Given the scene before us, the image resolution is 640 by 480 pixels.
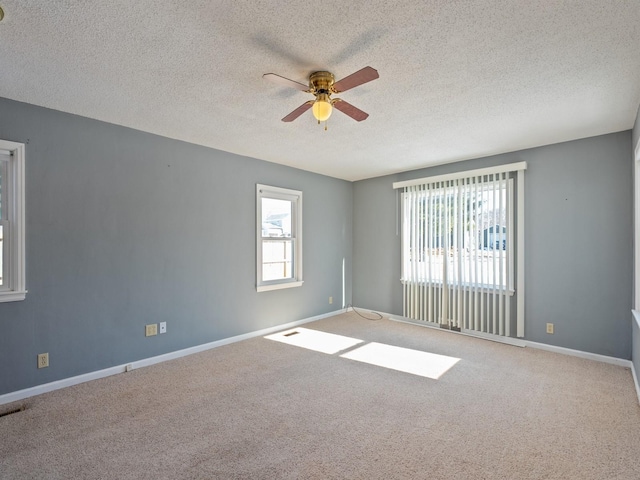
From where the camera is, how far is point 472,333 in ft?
15.0

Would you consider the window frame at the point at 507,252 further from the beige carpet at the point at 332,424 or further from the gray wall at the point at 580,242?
the beige carpet at the point at 332,424

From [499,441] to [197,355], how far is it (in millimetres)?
3068

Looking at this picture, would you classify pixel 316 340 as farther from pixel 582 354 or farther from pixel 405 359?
pixel 582 354

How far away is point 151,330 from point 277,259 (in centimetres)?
195

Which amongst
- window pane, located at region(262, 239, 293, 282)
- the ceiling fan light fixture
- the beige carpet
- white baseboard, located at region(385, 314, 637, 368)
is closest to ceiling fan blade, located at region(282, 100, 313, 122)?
the ceiling fan light fixture

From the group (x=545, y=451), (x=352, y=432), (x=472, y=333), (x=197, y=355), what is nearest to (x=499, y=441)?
(x=545, y=451)

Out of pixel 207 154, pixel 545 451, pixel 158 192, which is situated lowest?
pixel 545 451

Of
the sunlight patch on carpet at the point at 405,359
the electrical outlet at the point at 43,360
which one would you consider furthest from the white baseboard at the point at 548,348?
the electrical outlet at the point at 43,360

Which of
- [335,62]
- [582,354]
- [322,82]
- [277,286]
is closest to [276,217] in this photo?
[277,286]

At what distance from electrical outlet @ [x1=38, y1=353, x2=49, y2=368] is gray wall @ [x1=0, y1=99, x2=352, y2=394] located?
0.03 metres

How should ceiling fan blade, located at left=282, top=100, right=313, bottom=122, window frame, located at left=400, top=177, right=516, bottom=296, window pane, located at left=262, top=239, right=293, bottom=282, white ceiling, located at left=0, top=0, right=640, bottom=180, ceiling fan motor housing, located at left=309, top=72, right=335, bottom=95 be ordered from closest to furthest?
white ceiling, located at left=0, top=0, right=640, bottom=180 < ceiling fan motor housing, located at left=309, top=72, right=335, bottom=95 < ceiling fan blade, located at left=282, top=100, right=313, bottom=122 < window frame, located at left=400, top=177, right=516, bottom=296 < window pane, located at left=262, top=239, right=293, bottom=282

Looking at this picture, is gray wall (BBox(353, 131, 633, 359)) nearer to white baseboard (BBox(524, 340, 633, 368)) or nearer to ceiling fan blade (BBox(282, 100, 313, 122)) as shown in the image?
white baseboard (BBox(524, 340, 633, 368))

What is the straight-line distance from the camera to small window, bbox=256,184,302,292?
464 centimetres

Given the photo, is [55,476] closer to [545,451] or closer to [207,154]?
[545,451]
